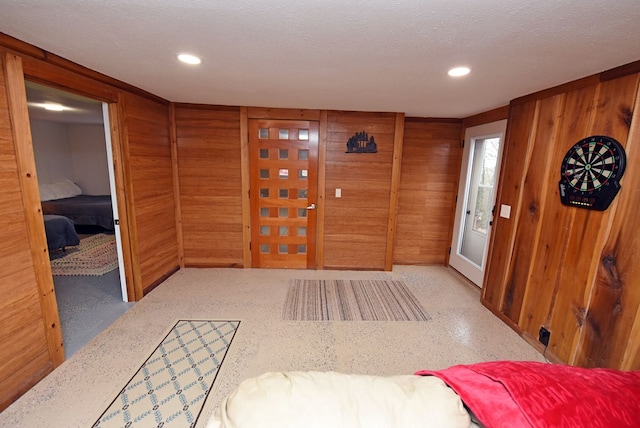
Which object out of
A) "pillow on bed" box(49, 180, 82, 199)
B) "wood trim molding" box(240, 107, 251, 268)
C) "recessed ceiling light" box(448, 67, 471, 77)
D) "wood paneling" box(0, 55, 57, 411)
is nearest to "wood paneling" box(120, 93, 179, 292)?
"wood trim molding" box(240, 107, 251, 268)

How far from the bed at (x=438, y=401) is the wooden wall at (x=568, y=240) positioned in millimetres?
994

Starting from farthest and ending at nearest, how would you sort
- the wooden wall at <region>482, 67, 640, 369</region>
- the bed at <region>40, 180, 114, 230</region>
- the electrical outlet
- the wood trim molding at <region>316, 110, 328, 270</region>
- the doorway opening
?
the bed at <region>40, 180, 114, 230</region>
the wood trim molding at <region>316, 110, 328, 270</region>
the doorway opening
the electrical outlet
the wooden wall at <region>482, 67, 640, 369</region>

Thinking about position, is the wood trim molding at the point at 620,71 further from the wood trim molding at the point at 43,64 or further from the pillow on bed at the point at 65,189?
the pillow on bed at the point at 65,189

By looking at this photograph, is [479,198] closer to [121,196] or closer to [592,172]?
[592,172]

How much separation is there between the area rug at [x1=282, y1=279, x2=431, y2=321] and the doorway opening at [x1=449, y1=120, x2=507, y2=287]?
1.03 meters

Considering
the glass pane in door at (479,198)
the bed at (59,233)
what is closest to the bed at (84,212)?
the bed at (59,233)

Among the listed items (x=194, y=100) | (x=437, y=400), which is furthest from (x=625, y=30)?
(x=194, y=100)

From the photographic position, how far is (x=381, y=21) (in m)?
1.31

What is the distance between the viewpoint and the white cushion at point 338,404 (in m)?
0.83

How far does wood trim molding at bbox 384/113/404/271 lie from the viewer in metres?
3.61

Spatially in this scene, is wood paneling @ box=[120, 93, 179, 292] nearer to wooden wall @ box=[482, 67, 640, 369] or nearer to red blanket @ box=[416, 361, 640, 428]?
red blanket @ box=[416, 361, 640, 428]

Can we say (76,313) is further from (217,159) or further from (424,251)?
(424,251)

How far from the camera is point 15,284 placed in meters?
1.66

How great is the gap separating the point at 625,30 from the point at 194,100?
3622 millimetres
